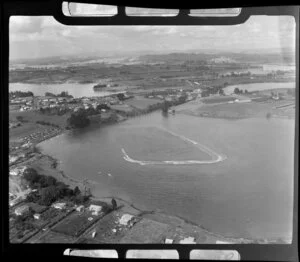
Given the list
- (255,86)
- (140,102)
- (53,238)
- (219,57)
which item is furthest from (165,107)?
(53,238)

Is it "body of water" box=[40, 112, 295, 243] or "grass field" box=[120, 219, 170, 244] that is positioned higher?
"body of water" box=[40, 112, 295, 243]

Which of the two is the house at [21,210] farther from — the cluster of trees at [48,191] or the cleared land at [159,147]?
the cleared land at [159,147]

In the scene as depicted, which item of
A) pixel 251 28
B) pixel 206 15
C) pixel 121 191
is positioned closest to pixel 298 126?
pixel 251 28

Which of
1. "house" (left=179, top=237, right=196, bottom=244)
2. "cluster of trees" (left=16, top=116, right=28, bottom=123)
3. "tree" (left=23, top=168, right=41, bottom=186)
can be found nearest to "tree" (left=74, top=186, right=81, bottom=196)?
"tree" (left=23, top=168, right=41, bottom=186)

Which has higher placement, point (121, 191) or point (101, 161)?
point (101, 161)

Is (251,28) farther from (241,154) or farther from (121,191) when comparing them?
(121,191)

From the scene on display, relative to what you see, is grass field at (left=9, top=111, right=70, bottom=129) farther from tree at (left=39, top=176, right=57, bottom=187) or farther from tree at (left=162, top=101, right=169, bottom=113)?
tree at (left=162, top=101, right=169, bottom=113)
